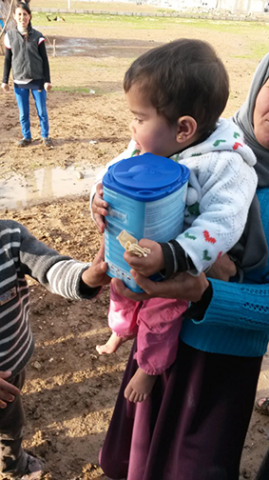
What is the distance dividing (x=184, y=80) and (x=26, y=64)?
6.17 metres

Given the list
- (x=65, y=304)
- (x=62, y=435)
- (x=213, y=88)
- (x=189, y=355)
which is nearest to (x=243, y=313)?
(x=189, y=355)

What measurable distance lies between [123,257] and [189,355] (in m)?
0.63

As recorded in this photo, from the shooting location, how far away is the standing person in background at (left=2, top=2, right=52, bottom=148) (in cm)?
650

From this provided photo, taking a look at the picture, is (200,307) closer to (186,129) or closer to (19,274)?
(186,129)

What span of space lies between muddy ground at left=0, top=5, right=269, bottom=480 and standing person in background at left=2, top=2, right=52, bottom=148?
0.56 meters

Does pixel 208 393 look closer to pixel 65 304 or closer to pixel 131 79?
pixel 131 79

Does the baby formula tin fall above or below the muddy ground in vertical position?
above

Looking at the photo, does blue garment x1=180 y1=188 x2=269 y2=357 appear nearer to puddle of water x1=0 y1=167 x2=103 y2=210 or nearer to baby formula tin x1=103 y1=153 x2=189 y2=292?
baby formula tin x1=103 y1=153 x2=189 y2=292

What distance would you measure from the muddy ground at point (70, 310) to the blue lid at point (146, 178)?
2.13 metres

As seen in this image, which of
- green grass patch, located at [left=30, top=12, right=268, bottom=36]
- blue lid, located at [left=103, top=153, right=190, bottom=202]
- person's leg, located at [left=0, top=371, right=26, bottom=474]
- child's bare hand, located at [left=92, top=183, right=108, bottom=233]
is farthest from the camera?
green grass patch, located at [left=30, top=12, right=268, bottom=36]

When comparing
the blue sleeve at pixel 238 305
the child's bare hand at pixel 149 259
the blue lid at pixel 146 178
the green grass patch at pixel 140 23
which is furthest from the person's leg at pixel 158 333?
the green grass patch at pixel 140 23

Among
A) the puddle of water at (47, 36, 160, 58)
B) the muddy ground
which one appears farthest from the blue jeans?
the puddle of water at (47, 36, 160, 58)

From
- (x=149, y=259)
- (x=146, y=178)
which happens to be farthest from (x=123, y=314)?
(x=146, y=178)

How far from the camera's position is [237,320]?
1.39 m
